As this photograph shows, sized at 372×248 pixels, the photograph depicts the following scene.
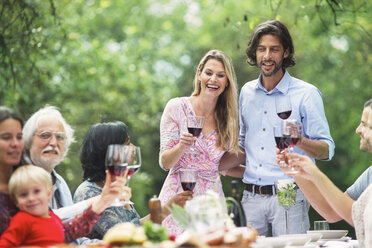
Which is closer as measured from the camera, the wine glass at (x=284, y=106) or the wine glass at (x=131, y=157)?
the wine glass at (x=131, y=157)

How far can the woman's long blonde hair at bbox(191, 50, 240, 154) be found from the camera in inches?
179

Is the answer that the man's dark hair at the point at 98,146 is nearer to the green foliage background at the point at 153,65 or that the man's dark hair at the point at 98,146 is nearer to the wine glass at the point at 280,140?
the wine glass at the point at 280,140

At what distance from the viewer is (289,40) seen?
15.5 feet

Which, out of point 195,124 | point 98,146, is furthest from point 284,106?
point 98,146

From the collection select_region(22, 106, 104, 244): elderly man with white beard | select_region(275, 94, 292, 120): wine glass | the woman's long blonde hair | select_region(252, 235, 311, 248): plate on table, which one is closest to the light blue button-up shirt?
the woman's long blonde hair

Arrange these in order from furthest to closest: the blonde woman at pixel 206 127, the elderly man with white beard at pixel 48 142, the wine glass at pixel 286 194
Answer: the blonde woman at pixel 206 127, the wine glass at pixel 286 194, the elderly man with white beard at pixel 48 142

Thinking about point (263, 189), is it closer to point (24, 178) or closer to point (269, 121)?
point (269, 121)

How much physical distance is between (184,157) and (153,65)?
600 inches

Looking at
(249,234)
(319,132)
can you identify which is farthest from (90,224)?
(319,132)

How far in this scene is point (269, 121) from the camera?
457 centimetres

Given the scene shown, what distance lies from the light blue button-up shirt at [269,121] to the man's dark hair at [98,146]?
43.6 inches

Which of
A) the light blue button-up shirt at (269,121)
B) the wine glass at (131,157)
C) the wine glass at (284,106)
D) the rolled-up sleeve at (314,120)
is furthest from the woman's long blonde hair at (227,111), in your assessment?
the wine glass at (131,157)

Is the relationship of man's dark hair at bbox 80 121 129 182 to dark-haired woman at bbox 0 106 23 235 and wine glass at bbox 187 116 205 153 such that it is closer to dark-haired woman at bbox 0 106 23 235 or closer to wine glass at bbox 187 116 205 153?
wine glass at bbox 187 116 205 153

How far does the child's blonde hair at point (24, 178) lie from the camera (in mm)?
2760
